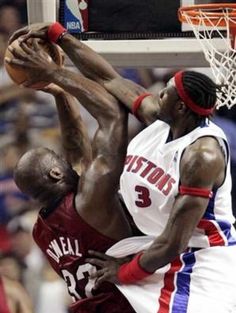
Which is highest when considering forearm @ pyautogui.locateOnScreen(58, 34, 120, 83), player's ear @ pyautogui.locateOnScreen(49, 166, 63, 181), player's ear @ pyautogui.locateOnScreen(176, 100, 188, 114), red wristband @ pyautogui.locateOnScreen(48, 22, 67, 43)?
red wristband @ pyautogui.locateOnScreen(48, 22, 67, 43)

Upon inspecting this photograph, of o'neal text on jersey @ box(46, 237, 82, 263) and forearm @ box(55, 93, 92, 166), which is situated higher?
forearm @ box(55, 93, 92, 166)

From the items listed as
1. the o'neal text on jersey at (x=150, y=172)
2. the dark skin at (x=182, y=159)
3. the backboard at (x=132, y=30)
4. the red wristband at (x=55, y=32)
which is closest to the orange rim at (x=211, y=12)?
the backboard at (x=132, y=30)

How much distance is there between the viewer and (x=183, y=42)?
3326 millimetres

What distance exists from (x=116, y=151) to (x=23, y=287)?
157 centimetres

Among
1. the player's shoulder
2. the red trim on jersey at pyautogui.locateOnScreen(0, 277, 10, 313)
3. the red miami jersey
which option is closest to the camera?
the player's shoulder

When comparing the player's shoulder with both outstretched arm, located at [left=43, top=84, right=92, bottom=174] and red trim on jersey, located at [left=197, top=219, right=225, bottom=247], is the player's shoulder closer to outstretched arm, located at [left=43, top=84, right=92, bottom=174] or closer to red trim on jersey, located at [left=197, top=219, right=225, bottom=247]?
red trim on jersey, located at [left=197, top=219, right=225, bottom=247]

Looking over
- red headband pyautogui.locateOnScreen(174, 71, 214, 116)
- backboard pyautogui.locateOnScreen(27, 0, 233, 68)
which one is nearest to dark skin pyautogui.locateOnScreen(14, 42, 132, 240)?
red headband pyautogui.locateOnScreen(174, 71, 214, 116)

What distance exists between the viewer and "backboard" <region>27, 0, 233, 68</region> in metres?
3.36

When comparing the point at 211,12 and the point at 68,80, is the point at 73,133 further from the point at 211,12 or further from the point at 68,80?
the point at 211,12

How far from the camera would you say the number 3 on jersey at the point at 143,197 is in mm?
2432

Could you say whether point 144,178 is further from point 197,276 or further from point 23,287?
point 23,287

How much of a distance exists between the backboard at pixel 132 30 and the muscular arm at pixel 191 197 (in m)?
1.04

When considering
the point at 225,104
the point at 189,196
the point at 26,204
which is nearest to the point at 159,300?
the point at 189,196

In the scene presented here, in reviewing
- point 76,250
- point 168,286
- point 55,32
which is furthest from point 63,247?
point 55,32
